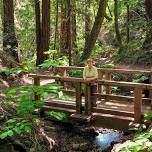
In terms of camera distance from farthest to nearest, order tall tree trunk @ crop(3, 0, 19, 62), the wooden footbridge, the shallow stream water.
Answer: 1. tall tree trunk @ crop(3, 0, 19, 62)
2. the shallow stream water
3. the wooden footbridge

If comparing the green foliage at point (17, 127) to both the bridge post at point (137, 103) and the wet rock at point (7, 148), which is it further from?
the bridge post at point (137, 103)

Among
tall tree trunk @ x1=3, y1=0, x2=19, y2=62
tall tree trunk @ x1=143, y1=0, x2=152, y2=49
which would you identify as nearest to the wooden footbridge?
tall tree trunk @ x1=3, y1=0, x2=19, y2=62

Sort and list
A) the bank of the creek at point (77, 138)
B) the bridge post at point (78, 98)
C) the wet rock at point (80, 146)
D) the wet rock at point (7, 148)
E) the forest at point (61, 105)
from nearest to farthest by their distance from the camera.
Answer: the forest at point (61, 105)
the wet rock at point (7, 148)
the bank of the creek at point (77, 138)
the wet rock at point (80, 146)
the bridge post at point (78, 98)

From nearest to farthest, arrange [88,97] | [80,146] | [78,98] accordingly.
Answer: [80,146] → [88,97] → [78,98]

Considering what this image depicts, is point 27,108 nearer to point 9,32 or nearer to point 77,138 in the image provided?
point 77,138

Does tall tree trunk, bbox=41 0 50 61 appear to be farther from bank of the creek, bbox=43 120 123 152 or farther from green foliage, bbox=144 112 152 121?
green foliage, bbox=144 112 152 121

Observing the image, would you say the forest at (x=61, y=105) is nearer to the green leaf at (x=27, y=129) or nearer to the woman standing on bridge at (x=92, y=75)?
the green leaf at (x=27, y=129)

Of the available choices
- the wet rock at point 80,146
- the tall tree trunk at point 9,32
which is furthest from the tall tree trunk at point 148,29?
the wet rock at point 80,146

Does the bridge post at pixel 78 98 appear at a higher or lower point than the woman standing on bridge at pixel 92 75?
lower

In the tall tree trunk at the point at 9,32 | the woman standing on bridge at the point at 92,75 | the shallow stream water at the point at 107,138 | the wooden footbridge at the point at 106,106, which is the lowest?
the shallow stream water at the point at 107,138

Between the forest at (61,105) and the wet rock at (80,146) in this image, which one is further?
the wet rock at (80,146)

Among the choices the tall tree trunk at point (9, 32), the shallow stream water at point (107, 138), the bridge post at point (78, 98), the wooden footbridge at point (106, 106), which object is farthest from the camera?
the tall tree trunk at point (9, 32)

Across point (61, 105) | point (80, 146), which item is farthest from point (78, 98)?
point (80, 146)

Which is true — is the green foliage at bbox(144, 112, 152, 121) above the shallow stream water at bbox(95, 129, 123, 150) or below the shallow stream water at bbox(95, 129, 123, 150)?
above
